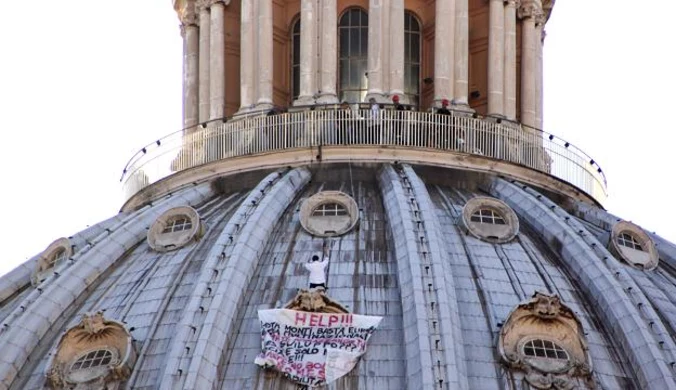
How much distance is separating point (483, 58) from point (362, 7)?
3.15m

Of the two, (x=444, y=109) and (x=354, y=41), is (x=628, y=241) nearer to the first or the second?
(x=444, y=109)

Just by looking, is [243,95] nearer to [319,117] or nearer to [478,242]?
[319,117]

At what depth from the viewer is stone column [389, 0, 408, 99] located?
195 feet

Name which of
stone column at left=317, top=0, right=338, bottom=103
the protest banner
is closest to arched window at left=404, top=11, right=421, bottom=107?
stone column at left=317, top=0, right=338, bottom=103

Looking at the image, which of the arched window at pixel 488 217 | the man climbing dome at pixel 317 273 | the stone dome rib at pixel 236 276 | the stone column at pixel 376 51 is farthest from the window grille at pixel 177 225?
the arched window at pixel 488 217

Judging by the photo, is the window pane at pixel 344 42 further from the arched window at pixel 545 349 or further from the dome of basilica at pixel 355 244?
the arched window at pixel 545 349

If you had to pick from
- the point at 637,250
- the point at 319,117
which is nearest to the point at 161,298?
the point at 319,117

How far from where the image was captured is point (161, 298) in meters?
54.1

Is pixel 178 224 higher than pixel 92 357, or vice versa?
pixel 178 224

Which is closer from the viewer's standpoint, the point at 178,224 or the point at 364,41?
the point at 178,224

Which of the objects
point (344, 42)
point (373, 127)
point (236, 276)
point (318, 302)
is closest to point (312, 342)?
point (318, 302)

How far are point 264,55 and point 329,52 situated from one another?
5.51 feet

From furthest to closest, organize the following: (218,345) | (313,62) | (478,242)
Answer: (313,62)
(478,242)
(218,345)

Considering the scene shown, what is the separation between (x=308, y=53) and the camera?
5988 cm
